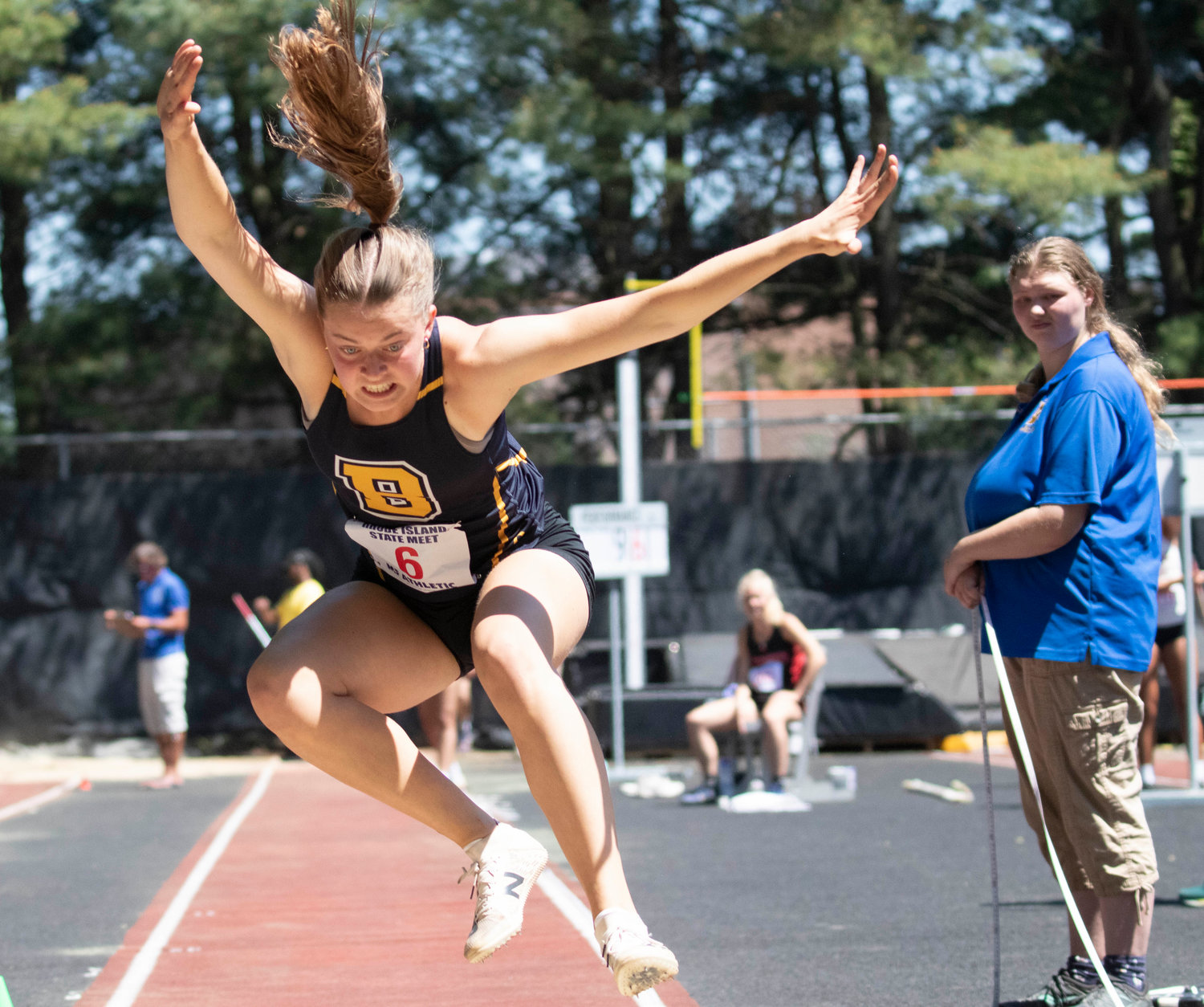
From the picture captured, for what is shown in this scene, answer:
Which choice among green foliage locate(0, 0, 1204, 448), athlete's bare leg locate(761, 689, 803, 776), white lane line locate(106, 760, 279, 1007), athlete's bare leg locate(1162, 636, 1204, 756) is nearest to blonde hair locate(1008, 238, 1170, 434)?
white lane line locate(106, 760, 279, 1007)

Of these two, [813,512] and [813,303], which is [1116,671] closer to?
[813,512]

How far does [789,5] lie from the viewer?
14.2 meters

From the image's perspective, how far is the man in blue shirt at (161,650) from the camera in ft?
33.0

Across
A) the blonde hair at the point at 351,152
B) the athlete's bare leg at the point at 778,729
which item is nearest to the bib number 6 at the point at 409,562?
the blonde hair at the point at 351,152

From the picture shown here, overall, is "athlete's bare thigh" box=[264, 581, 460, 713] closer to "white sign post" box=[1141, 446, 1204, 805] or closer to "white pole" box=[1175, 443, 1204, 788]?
"white pole" box=[1175, 443, 1204, 788]

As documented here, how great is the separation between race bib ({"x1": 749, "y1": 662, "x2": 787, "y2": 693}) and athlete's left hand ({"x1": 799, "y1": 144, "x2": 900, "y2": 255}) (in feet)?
19.3

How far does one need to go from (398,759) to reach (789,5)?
505 inches

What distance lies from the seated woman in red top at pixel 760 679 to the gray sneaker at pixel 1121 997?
5062mm

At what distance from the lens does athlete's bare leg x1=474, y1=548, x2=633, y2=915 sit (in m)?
2.88

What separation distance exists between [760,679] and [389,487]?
593cm

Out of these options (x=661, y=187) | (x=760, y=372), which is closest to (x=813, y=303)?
(x=760, y=372)

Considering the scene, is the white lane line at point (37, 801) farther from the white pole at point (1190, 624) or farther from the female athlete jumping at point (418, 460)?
the white pole at point (1190, 624)

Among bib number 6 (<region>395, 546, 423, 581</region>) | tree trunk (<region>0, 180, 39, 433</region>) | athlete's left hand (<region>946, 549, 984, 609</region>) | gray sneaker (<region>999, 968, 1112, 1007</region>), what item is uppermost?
tree trunk (<region>0, 180, 39, 433</region>)

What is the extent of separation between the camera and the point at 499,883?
2965 millimetres
